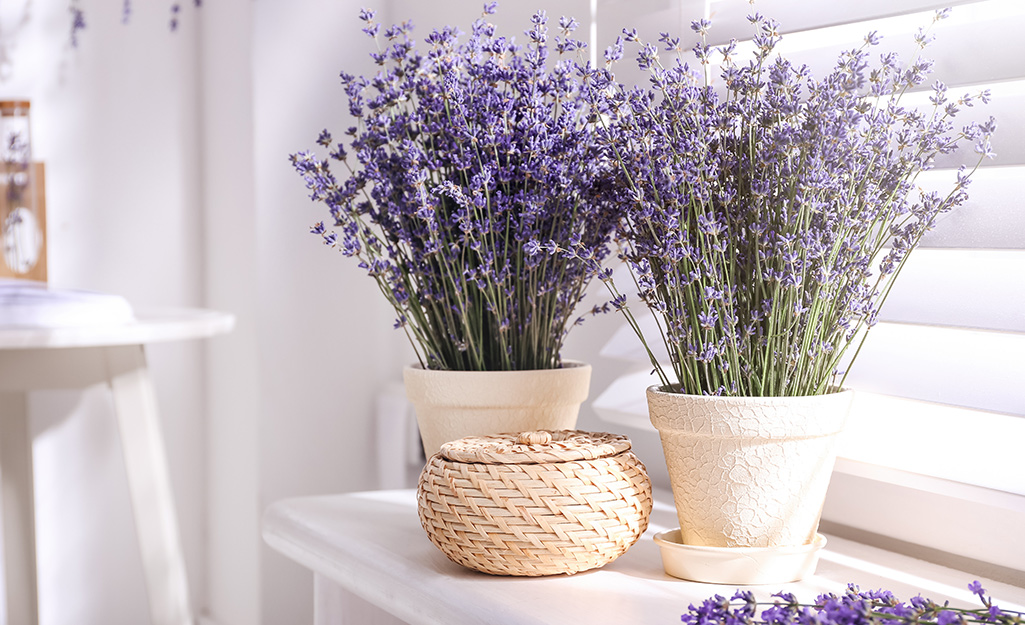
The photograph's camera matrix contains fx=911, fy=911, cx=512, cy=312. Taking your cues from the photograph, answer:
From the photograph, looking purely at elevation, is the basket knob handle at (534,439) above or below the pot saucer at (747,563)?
above

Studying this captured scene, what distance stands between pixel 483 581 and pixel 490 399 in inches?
7.1

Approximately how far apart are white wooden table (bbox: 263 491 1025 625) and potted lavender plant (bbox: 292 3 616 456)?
110mm

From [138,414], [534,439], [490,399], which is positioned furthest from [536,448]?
[138,414]

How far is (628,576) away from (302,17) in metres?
1.12

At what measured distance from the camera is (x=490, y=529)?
0.58 meters

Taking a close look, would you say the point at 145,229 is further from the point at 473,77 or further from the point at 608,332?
the point at 473,77

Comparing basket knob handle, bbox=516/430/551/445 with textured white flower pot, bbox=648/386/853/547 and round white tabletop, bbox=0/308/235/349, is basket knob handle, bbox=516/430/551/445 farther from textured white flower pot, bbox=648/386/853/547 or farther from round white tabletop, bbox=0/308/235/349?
round white tabletop, bbox=0/308/235/349

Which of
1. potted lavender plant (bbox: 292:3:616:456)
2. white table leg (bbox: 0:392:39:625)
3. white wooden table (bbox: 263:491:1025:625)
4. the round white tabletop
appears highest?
potted lavender plant (bbox: 292:3:616:456)

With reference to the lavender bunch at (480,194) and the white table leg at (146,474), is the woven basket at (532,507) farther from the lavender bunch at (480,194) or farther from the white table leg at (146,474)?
the white table leg at (146,474)

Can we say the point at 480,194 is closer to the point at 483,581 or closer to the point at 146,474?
the point at 483,581

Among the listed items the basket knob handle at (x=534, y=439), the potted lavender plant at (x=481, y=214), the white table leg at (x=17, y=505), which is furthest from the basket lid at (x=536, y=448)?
the white table leg at (x=17, y=505)

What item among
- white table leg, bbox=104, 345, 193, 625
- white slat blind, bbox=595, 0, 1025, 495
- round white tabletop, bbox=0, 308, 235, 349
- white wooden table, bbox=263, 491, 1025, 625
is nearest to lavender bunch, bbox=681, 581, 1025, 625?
white wooden table, bbox=263, 491, 1025, 625

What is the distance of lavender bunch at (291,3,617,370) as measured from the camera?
70 cm

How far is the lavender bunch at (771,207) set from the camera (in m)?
0.55
